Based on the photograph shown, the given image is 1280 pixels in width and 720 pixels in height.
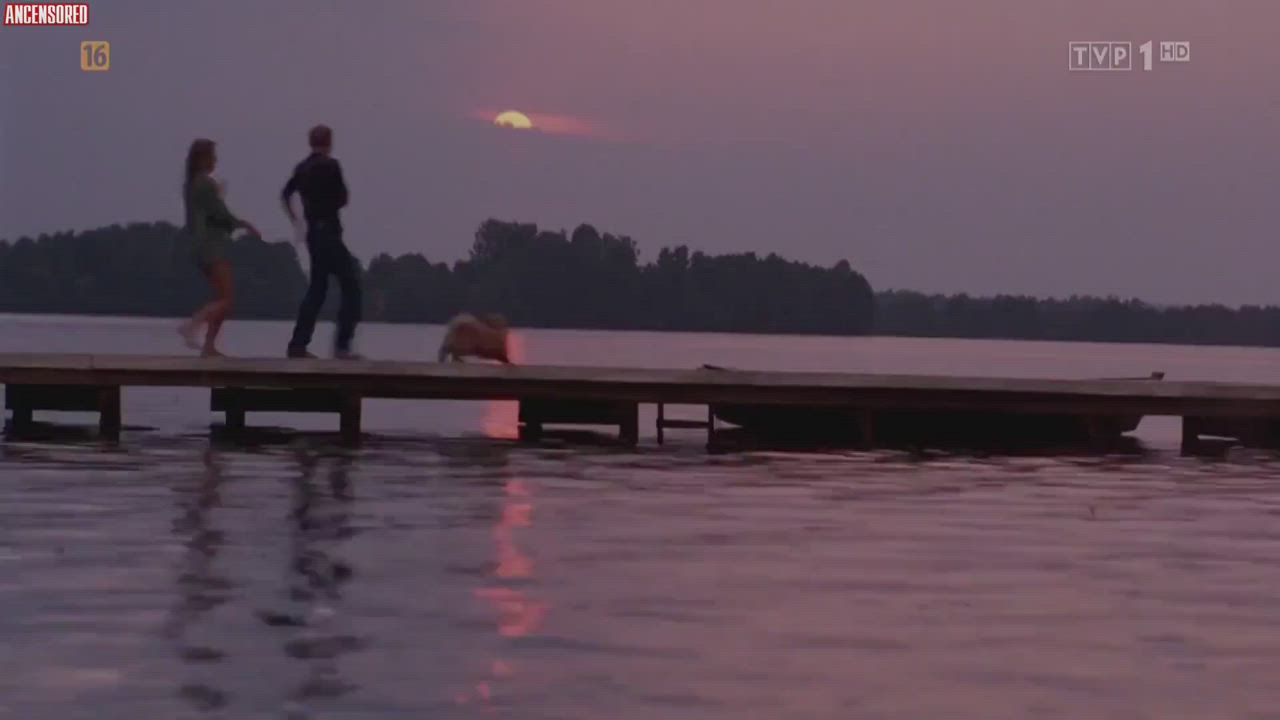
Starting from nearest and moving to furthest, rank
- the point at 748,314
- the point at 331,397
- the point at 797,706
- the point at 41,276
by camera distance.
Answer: the point at 797,706, the point at 331,397, the point at 41,276, the point at 748,314

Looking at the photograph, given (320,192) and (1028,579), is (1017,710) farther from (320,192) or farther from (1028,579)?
(320,192)

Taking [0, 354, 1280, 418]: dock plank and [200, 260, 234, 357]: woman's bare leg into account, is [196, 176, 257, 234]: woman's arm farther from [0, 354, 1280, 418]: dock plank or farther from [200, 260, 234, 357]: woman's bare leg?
[0, 354, 1280, 418]: dock plank

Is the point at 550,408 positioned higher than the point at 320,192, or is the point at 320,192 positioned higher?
the point at 320,192

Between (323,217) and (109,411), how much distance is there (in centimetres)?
348

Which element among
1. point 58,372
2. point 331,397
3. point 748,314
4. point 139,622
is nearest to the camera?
point 139,622

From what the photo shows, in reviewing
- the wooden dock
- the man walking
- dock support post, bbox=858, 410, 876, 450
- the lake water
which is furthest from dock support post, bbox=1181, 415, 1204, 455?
the man walking

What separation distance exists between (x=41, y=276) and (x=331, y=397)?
6227cm

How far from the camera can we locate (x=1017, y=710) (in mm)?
6750

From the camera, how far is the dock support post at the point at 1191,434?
21.3 m

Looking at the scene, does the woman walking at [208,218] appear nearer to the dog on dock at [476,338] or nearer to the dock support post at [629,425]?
the dog on dock at [476,338]

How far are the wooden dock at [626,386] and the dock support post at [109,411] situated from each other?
0.04 feet

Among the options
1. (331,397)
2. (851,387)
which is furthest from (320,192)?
(851,387)

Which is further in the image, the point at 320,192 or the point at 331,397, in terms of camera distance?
the point at 331,397

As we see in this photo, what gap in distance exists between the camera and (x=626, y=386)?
19.2m
